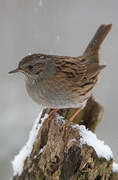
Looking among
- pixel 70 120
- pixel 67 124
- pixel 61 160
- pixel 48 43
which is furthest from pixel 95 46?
pixel 48 43

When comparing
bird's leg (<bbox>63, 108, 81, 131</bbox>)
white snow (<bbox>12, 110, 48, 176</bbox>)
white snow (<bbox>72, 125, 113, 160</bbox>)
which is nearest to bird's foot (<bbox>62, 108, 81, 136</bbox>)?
bird's leg (<bbox>63, 108, 81, 131</bbox>)

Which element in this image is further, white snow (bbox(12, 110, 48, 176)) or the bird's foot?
white snow (bbox(12, 110, 48, 176))

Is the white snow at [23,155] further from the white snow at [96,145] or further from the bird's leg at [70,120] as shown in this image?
the white snow at [96,145]

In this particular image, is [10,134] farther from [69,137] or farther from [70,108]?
[69,137]

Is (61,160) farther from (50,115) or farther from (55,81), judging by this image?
(55,81)

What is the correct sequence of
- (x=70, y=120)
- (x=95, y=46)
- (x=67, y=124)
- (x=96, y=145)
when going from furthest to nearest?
(x=95, y=46), (x=70, y=120), (x=67, y=124), (x=96, y=145)

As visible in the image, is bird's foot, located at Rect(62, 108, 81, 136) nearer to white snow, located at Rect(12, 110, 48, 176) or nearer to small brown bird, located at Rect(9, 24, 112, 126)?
small brown bird, located at Rect(9, 24, 112, 126)
